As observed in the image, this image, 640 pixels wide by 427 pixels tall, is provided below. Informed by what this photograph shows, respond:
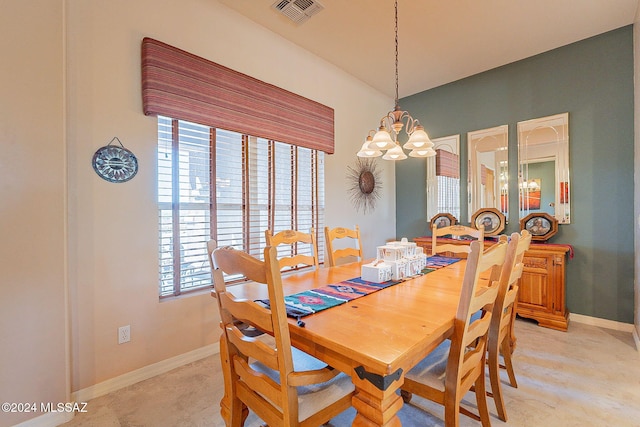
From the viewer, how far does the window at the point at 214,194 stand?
2264 mm

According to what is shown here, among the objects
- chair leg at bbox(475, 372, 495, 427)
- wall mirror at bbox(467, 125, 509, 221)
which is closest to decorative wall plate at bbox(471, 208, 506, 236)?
wall mirror at bbox(467, 125, 509, 221)

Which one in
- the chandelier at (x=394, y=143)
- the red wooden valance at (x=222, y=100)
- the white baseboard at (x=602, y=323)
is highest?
the red wooden valance at (x=222, y=100)

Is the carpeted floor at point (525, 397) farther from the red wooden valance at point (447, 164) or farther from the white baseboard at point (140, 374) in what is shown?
the red wooden valance at point (447, 164)

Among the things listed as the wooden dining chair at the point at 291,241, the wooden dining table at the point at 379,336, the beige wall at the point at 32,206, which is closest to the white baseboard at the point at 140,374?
the beige wall at the point at 32,206

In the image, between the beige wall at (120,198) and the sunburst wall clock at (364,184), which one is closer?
the beige wall at (120,198)

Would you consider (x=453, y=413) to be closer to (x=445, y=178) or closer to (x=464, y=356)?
(x=464, y=356)

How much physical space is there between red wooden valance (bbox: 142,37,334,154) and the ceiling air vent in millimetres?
631

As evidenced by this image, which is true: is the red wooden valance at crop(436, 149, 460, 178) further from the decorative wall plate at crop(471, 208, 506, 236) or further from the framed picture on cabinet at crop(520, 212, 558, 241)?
the framed picture on cabinet at crop(520, 212, 558, 241)

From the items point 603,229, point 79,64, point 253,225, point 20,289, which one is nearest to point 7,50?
point 79,64

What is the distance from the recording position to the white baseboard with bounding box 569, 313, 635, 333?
282cm

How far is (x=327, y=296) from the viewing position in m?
1.51

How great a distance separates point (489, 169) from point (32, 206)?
433 centimetres

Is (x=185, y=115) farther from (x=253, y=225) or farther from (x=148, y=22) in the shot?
(x=253, y=225)

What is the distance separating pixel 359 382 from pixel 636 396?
2179 millimetres
